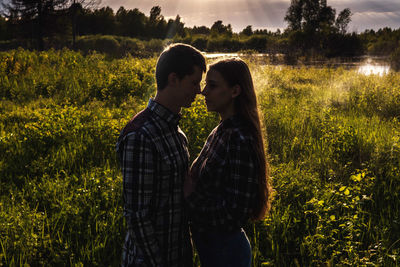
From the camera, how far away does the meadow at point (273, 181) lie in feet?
10.4

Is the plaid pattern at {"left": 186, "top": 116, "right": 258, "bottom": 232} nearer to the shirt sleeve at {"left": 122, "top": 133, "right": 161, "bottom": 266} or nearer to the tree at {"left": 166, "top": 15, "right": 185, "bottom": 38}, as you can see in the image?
the shirt sleeve at {"left": 122, "top": 133, "right": 161, "bottom": 266}

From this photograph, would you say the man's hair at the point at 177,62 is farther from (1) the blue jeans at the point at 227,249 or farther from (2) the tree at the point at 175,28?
(2) the tree at the point at 175,28

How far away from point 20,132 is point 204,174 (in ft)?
18.4

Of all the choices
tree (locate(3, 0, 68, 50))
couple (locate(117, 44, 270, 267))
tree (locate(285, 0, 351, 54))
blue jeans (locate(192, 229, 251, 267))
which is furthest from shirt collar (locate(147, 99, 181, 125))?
tree (locate(285, 0, 351, 54))

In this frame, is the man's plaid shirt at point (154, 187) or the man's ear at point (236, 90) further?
the man's ear at point (236, 90)

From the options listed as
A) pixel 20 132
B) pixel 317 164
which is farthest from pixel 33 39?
pixel 317 164

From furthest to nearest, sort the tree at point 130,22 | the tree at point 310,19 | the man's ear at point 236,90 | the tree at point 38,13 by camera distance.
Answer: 1. the tree at point 130,22
2. the tree at point 310,19
3. the tree at point 38,13
4. the man's ear at point 236,90

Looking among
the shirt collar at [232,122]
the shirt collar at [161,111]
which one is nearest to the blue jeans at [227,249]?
the shirt collar at [232,122]

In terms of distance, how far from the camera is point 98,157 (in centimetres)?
552

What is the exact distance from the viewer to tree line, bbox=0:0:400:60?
Answer: 113ft

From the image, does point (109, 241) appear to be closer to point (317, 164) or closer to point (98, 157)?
point (98, 157)

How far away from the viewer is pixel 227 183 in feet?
6.02

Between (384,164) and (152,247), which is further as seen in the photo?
(384,164)

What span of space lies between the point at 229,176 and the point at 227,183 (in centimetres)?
5
